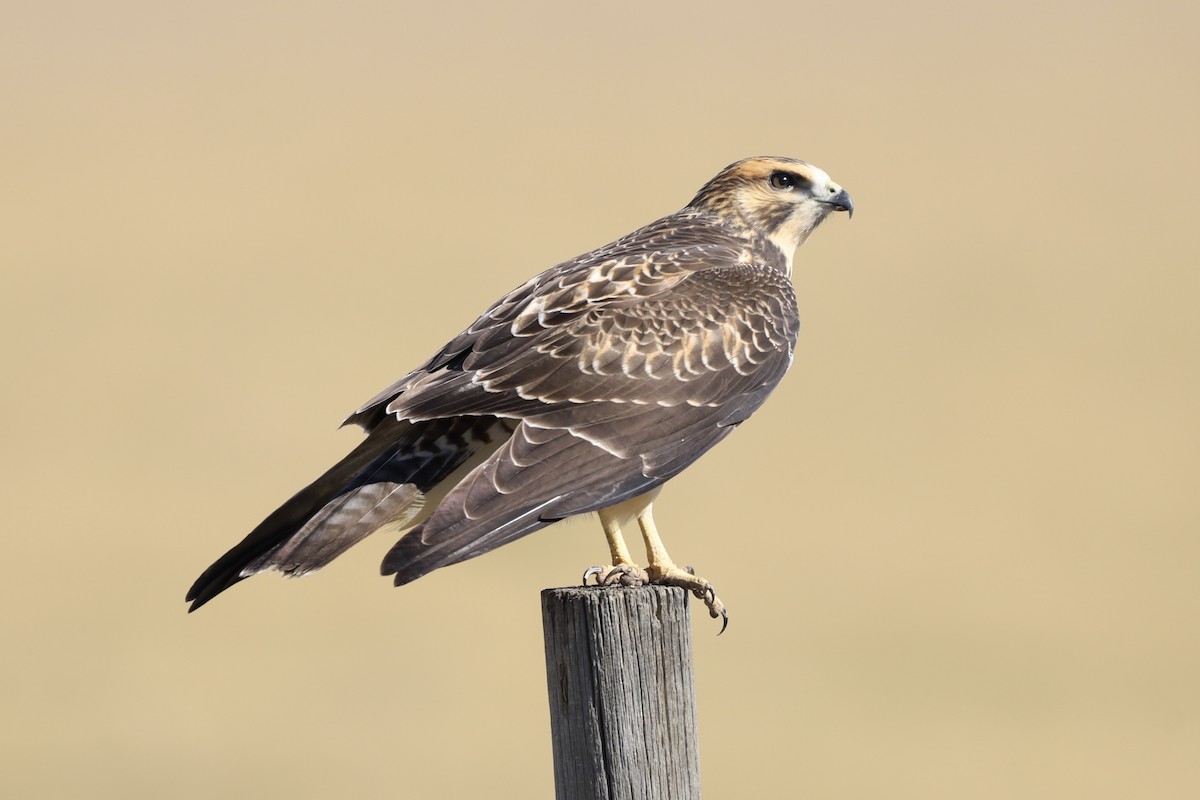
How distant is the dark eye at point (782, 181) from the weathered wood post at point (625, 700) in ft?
9.19

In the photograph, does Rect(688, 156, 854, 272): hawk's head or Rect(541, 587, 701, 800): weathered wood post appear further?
Rect(688, 156, 854, 272): hawk's head

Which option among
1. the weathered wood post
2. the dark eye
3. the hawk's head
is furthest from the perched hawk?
the dark eye

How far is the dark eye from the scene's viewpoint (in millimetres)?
7023

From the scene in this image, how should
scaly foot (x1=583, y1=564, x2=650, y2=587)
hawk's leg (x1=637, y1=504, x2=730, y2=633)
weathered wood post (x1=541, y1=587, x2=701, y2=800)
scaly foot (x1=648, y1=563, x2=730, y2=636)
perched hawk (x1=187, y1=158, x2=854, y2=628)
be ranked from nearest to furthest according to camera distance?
1. weathered wood post (x1=541, y1=587, x2=701, y2=800)
2. perched hawk (x1=187, y1=158, x2=854, y2=628)
3. scaly foot (x1=583, y1=564, x2=650, y2=587)
4. scaly foot (x1=648, y1=563, x2=730, y2=636)
5. hawk's leg (x1=637, y1=504, x2=730, y2=633)

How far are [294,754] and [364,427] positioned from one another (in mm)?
7623

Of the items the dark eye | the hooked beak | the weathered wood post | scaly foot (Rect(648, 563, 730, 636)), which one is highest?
the dark eye

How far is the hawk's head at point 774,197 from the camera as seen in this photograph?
6992 mm

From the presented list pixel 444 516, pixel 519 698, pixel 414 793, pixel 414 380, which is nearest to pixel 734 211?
pixel 414 380

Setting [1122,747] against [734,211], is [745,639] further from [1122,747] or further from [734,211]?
[734,211]

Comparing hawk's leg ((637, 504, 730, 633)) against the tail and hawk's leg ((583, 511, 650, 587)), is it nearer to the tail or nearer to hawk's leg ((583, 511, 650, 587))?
hawk's leg ((583, 511, 650, 587))

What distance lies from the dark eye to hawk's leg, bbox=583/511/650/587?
6.12ft

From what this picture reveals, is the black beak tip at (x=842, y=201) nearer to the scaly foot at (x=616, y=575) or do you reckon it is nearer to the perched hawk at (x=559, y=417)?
the perched hawk at (x=559, y=417)

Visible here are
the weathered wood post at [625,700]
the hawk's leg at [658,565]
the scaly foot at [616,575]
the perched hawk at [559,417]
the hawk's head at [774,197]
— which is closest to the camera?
the weathered wood post at [625,700]

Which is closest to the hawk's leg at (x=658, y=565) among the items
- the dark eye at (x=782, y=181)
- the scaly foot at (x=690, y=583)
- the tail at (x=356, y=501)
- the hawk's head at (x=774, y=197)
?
the scaly foot at (x=690, y=583)
